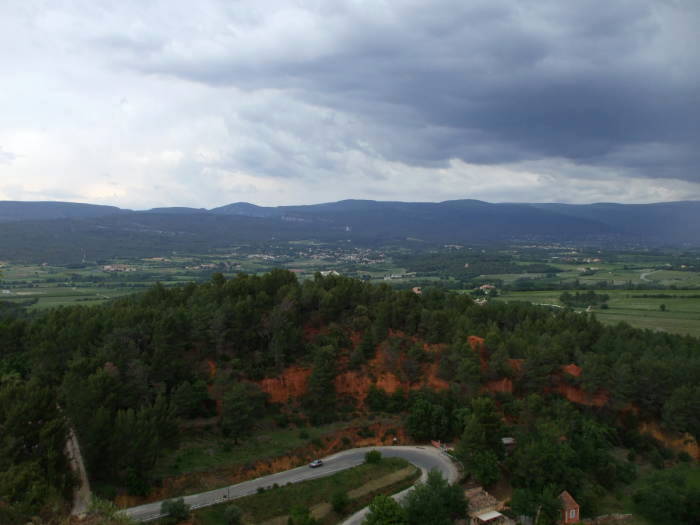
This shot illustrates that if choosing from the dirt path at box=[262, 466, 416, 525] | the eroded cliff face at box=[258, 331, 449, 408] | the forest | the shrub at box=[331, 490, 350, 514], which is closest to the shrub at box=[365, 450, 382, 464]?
the dirt path at box=[262, 466, 416, 525]

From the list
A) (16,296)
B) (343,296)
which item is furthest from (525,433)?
(16,296)

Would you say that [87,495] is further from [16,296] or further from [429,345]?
[16,296]

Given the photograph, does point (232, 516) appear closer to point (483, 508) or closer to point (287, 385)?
point (483, 508)

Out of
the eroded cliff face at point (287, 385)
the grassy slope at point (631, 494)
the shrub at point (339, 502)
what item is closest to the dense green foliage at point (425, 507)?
the shrub at point (339, 502)

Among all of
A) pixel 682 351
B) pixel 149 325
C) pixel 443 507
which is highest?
pixel 149 325

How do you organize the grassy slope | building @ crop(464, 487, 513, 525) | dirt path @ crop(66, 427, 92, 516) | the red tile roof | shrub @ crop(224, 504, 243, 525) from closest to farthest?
dirt path @ crop(66, 427, 92, 516)
shrub @ crop(224, 504, 243, 525)
building @ crop(464, 487, 513, 525)
the red tile roof
the grassy slope

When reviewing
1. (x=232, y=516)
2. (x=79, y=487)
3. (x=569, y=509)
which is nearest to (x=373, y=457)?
(x=232, y=516)

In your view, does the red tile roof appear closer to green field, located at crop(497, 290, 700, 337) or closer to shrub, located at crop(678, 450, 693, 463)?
shrub, located at crop(678, 450, 693, 463)
